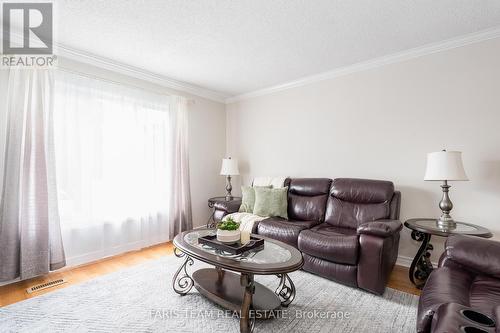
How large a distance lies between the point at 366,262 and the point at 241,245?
1.17 metres

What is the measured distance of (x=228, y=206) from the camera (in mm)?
3590

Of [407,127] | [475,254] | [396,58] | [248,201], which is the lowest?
[475,254]

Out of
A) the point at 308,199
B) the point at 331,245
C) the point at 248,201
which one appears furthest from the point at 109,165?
the point at 331,245

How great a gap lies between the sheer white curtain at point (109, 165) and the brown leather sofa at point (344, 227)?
42.2 inches

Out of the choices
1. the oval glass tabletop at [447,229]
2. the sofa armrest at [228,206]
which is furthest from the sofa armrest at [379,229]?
the sofa armrest at [228,206]

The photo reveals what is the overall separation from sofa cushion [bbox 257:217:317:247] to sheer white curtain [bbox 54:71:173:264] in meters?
1.68

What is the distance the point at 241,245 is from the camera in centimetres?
199

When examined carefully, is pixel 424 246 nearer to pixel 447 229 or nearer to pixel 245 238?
pixel 447 229

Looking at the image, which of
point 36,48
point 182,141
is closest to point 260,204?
point 182,141

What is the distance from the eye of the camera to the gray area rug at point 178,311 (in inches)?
71.3

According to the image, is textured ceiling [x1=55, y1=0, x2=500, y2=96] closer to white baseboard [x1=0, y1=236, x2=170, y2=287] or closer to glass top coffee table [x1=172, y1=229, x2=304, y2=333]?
glass top coffee table [x1=172, y1=229, x2=304, y2=333]

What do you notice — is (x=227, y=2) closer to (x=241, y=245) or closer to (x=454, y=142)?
(x=241, y=245)

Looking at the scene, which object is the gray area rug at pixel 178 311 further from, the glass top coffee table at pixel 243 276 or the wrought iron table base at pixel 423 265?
the wrought iron table base at pixel 423 265

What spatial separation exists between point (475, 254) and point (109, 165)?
3759 millimetres
